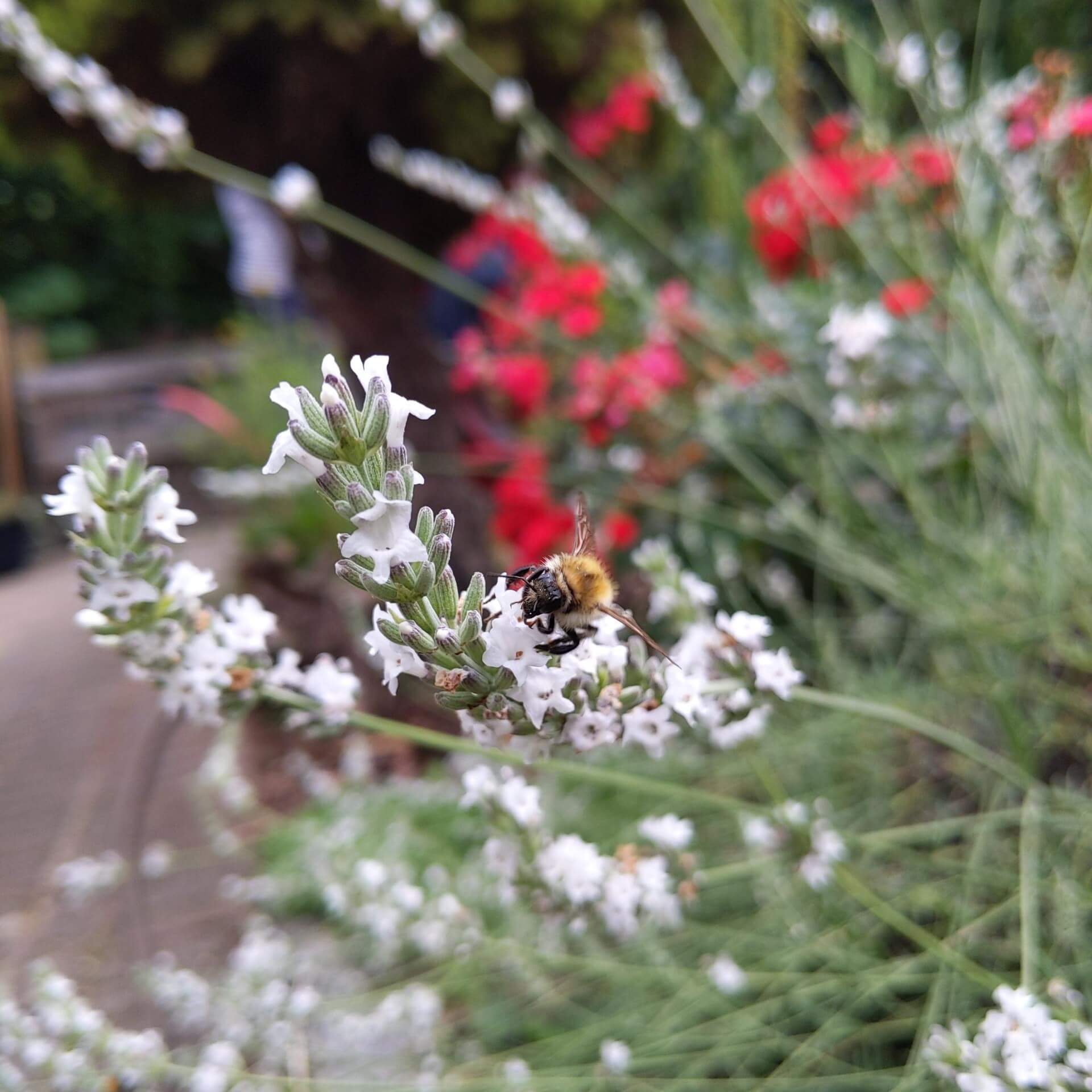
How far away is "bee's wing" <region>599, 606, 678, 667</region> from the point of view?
56cm

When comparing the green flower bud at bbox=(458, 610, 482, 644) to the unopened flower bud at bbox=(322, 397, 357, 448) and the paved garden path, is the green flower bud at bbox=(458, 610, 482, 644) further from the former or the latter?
the paved garden path

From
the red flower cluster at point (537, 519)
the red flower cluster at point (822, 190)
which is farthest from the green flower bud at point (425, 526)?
the red flower cluster at point (537, 519)

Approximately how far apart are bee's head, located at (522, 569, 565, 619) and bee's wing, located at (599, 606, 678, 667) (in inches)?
1.5

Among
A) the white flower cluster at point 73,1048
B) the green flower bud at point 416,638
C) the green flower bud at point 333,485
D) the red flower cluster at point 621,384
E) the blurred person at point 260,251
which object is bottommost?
the white flower cluster at point 73,1048

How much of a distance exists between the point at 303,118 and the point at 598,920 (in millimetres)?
1917

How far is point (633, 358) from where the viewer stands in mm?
2020

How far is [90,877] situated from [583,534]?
4.82 feet

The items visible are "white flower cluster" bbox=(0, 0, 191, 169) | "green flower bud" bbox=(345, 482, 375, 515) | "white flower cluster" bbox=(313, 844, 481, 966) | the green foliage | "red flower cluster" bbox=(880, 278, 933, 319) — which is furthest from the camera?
the green foliage

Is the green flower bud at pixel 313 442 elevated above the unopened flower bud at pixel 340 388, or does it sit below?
below

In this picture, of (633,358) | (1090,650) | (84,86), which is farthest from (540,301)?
(1090,650)

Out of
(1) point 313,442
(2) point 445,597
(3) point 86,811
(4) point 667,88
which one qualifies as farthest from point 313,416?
(3) point 86,811

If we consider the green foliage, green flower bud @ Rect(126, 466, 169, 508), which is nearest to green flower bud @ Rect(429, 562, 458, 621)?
green flower bud @ Rect(126, 466, 169, 508)

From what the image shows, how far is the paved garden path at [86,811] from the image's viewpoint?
1.77 m

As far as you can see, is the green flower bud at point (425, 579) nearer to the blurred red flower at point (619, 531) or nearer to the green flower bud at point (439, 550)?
the green flower bud at point (439, 550)
